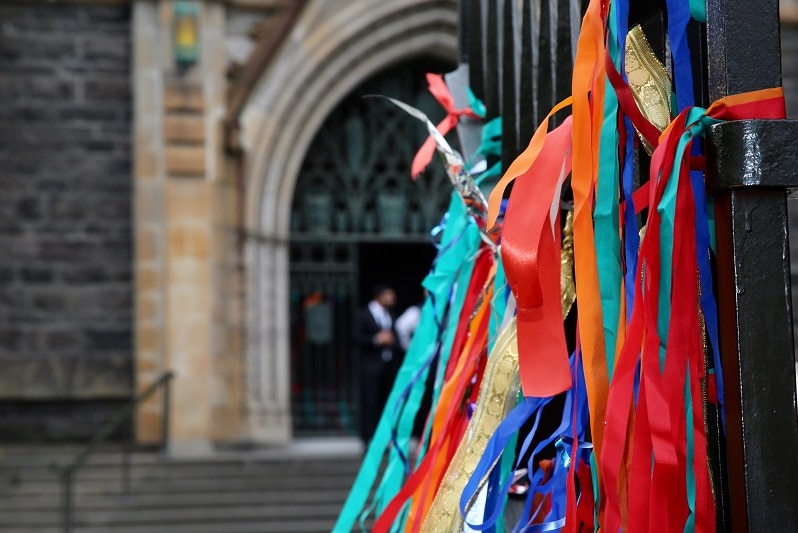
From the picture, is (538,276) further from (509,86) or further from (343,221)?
(343,221)

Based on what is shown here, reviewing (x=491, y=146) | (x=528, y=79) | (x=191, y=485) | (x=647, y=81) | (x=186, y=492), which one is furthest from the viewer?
(x=191, y=485)

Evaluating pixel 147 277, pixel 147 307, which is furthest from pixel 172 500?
pixel 147 277

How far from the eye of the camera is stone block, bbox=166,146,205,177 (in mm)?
11312

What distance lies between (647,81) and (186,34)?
401 inches

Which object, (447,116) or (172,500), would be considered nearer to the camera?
(447,116)

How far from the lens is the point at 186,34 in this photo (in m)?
11.3

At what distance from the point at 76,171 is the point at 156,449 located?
2.63 meters

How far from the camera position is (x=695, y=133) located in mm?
1365

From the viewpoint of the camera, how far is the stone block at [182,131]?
37.2 feet

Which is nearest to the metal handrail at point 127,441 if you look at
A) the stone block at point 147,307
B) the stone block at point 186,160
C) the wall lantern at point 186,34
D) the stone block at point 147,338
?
the stone block at point 147,338

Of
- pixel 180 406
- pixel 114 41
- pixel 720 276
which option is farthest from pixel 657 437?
pixel 114 41

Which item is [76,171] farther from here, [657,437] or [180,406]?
[657,437]

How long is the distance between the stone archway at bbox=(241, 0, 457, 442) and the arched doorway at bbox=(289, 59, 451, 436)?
1.40ft

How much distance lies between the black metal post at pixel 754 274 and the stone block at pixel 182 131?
10275mm
